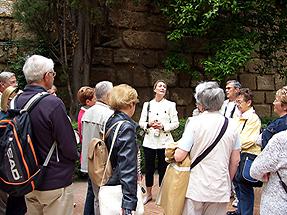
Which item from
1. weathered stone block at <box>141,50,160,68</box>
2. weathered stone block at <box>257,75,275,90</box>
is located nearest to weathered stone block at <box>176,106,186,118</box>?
weathered stone block at <box>141,50,160,68</box>

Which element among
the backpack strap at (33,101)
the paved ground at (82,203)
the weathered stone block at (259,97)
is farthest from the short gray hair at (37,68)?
the weathered stone block at (259,97)

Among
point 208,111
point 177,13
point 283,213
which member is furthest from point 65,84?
point 283,213

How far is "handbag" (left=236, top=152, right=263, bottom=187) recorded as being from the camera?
15.7 feet

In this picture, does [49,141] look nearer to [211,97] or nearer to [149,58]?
[211,97]

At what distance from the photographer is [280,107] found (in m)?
3.97

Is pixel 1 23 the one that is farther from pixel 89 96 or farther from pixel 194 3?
pixel 89 96

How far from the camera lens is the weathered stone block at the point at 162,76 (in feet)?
33.8

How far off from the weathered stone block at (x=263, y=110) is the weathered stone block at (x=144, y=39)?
3.20m

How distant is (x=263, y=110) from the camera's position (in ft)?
39.0

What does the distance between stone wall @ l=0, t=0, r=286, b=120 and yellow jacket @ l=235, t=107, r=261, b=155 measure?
16.7ft

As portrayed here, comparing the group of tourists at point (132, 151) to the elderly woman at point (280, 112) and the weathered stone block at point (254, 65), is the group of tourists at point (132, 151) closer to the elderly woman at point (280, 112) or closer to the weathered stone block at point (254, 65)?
the elderly woman at point (280, 112)

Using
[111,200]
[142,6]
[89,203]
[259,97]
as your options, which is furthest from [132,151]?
[259,97]

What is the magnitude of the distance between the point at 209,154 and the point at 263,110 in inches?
343

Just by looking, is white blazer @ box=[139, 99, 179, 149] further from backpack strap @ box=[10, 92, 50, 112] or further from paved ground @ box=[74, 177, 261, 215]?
backpack strap @ box=[10, 92, 50, 112]
